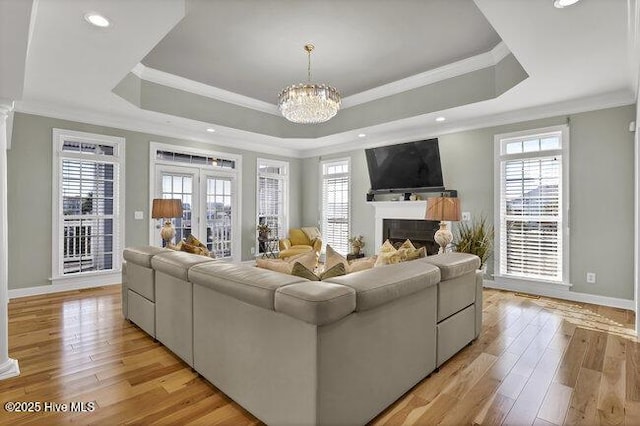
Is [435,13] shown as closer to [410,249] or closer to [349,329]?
[410,249]

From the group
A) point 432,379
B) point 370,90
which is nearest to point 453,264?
point 432,379

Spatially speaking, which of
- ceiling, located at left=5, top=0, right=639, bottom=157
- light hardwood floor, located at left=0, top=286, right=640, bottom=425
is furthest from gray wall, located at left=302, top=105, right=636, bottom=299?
light hardwood floor, located at left=0, top=286, right=640, bottom=425

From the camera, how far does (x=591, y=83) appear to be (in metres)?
3.82

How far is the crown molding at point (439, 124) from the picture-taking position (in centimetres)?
421

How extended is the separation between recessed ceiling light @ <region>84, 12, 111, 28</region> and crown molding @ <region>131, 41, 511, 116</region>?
2074mm

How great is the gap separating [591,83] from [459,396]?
154 inches

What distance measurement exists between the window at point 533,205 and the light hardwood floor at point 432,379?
3.87 feet

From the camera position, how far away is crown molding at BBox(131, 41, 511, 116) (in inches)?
174

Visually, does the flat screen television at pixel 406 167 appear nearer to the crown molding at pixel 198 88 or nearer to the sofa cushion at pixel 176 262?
the crown molding at pixel 198 88

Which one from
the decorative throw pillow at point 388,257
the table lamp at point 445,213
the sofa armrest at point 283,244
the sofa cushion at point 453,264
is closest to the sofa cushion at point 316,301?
the sofa cushion at point 453,264

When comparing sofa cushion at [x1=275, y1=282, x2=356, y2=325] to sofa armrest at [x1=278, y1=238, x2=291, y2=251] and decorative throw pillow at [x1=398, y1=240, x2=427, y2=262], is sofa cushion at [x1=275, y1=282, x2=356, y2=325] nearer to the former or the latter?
decorative throw pillow at [x1=398, y1=240, x2=427, y2=262]

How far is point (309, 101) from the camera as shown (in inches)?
156

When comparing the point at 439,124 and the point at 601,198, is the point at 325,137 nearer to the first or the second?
the point at 439,124

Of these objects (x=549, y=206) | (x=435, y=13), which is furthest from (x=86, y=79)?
(x=549, y=206)
